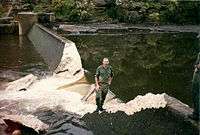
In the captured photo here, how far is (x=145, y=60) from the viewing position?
26.3 meters

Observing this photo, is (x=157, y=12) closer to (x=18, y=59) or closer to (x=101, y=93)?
(x=18, y=59)

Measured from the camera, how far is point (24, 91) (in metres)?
17.0

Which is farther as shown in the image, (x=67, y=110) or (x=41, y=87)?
(x=41, y=87)

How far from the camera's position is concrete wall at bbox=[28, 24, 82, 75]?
798 inches

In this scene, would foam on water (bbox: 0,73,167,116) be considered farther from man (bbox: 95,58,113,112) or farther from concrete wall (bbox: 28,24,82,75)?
concrete wall (bbox: 28,24,82,75)

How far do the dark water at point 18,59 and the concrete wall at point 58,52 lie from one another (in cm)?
47

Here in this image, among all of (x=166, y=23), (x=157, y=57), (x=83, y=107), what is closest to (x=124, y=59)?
(x=157, y=57)

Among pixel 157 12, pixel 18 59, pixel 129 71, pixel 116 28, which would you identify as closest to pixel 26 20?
pixel 116 28

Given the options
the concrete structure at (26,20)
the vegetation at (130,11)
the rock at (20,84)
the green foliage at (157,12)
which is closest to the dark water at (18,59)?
the rock at (20,84)

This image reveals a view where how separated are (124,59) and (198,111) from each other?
49.4 ft

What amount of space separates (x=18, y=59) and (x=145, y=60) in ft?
24.9

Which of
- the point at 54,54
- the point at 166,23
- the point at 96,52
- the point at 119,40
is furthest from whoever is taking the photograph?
the point at 166,23

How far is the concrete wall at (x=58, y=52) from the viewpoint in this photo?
20.3 metres

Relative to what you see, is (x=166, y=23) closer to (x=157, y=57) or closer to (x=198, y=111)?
(x=157, y=57)
